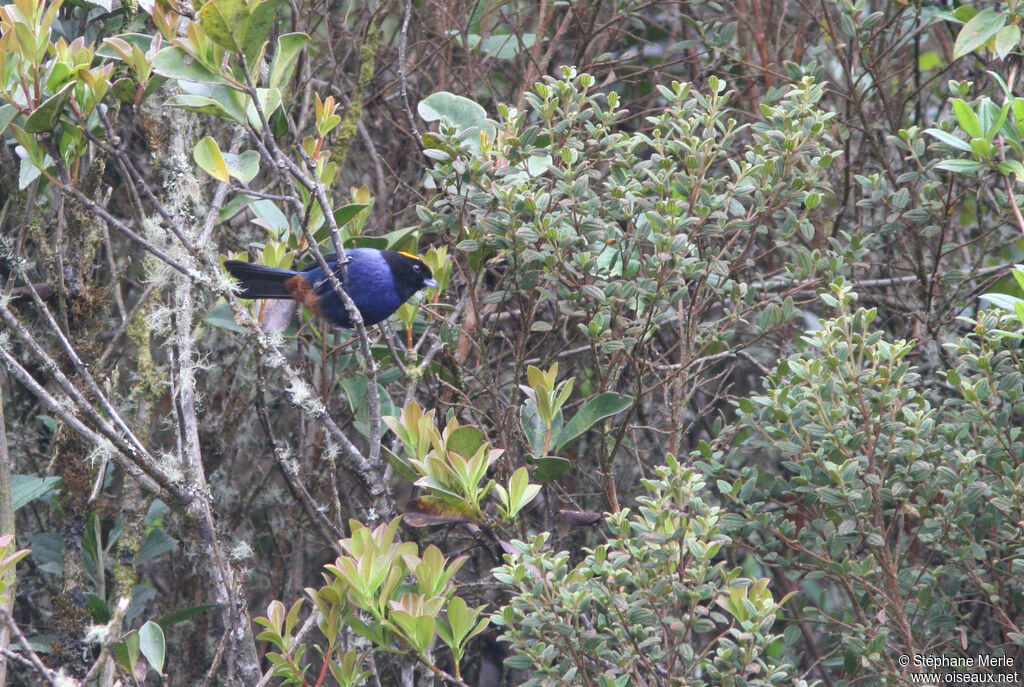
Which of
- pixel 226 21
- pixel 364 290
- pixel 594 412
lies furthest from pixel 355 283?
pixel 226 21

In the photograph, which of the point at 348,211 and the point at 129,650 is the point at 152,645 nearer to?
the point at 129,650

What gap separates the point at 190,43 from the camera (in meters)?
2.11

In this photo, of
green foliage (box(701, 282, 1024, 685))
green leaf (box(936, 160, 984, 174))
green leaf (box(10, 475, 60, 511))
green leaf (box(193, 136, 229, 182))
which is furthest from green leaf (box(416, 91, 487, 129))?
green leaf (box(10, 475, 60, 511))

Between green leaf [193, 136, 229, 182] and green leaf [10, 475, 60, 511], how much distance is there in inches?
39.2

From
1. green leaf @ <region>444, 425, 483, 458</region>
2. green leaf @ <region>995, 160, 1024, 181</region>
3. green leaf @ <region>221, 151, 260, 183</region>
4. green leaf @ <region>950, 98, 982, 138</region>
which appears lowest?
green leaf @ <region>444, 425, 483, 458</region>

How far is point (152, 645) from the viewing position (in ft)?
7.56

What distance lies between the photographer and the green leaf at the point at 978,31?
257cm

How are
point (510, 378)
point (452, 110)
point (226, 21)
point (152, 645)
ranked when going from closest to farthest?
point (226, 21) < point (152, 645) < point (452, 110) < point (510, 378)

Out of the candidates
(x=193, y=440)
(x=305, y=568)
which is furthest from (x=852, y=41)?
(x=305, y=568)

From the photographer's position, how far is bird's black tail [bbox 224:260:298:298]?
299cm

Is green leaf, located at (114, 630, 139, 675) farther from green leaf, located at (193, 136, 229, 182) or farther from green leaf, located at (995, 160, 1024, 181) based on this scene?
green leaf, located at (995, 160, 1024, 181)

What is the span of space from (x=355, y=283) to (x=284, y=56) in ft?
3.10

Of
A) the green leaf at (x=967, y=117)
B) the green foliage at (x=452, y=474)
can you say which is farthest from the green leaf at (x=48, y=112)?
the green leaf at (x=967, y=117)

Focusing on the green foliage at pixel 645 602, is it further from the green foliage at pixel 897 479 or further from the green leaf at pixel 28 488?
the green leaf at pixel 28 488
